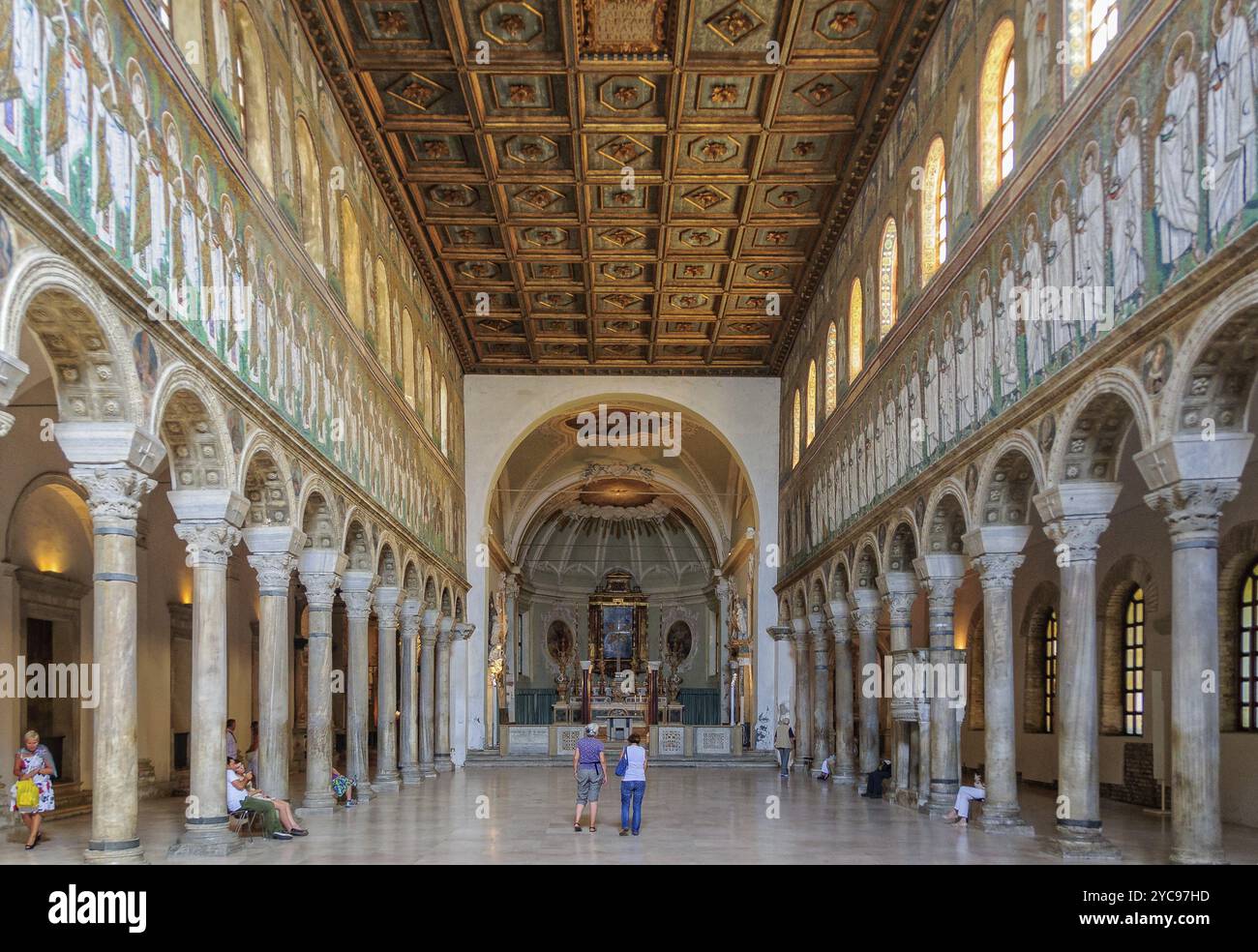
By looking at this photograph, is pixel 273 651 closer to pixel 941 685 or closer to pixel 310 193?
pixel 310 193

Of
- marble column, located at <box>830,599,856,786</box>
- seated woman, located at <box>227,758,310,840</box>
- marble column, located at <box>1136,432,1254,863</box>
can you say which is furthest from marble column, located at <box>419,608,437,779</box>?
marble column, located at <box>1136,432,1254,863</box>

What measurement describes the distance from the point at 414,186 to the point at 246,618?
37.7 ft

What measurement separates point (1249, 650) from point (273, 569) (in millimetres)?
15594

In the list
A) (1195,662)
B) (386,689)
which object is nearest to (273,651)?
(386,689)

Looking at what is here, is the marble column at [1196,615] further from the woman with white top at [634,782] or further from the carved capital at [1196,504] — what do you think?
the woman with white top at [634,782]

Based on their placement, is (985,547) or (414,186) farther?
(414,186)

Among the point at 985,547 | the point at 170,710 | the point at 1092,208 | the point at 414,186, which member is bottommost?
the point at 170,710

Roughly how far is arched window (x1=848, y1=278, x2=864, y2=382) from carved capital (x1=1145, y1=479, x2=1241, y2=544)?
14.2m

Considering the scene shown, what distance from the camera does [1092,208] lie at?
14.0m

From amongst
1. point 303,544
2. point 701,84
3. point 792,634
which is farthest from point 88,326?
point 792,634

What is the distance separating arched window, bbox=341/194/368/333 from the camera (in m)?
22.8

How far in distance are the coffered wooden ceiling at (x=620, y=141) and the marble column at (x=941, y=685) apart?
8.39 meters
